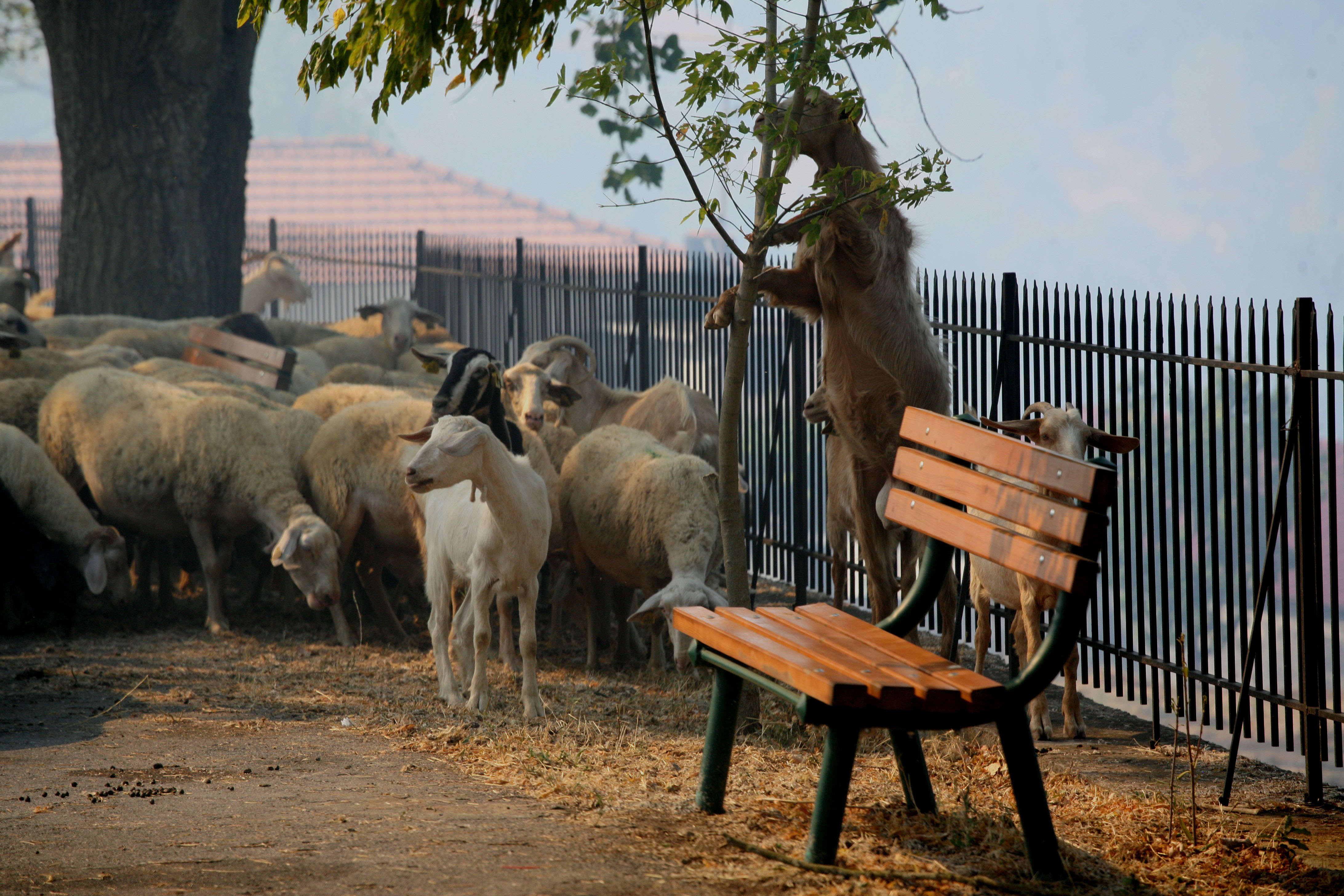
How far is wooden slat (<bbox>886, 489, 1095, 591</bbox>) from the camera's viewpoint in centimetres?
356

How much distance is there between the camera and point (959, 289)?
8.50 metres

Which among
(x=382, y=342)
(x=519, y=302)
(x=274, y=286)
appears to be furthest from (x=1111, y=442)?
(x=274, y=286)

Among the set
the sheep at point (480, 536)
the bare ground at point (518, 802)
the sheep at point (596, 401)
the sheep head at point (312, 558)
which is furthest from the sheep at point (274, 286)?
the sheep at point (480, 536)

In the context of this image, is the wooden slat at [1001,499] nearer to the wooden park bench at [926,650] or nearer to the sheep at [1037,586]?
the wooden park bench at [926,650]

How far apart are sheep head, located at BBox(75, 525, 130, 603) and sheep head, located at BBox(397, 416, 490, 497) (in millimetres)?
3447

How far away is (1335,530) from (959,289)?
3811mm

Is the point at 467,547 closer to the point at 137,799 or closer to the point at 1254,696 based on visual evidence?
the point at 137,799

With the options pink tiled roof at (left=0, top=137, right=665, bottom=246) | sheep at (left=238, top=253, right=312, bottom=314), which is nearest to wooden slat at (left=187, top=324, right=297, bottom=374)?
sheep at (left=238, top=253, right=312, bottom=314)

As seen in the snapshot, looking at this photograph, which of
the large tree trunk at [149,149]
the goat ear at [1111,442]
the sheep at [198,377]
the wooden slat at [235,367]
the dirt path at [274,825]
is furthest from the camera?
the large tree trunk at [149,149]

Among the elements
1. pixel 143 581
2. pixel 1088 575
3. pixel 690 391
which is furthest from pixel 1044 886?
pixel 143 581

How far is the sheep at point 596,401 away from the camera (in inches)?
368

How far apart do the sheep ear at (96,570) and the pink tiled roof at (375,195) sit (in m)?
39.5

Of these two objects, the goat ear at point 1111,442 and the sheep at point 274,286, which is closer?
the goat ear at point 1111,442

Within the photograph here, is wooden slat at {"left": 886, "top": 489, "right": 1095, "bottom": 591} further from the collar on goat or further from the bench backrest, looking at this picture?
the collar on goat
